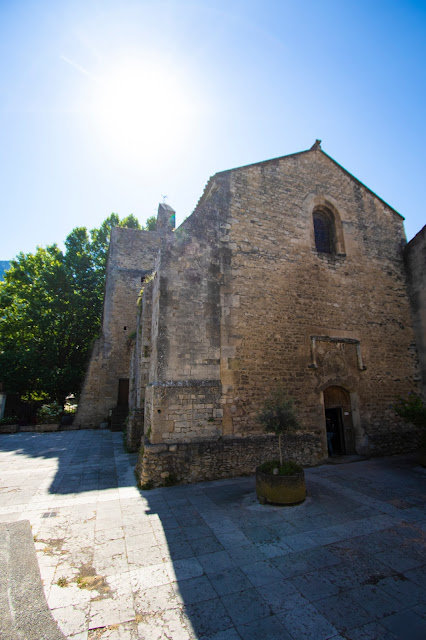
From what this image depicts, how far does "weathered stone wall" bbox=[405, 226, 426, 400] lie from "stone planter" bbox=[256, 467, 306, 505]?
26.1 ft

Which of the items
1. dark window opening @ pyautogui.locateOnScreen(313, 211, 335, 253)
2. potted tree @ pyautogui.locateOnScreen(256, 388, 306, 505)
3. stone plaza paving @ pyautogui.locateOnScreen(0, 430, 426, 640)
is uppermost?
A: dark window opening @ pyautogui.locateOnScreen(313, 211, 335, 253)

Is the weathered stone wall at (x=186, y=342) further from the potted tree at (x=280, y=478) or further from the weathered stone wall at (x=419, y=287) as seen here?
the weathered stone wall at (x=419, y=287)

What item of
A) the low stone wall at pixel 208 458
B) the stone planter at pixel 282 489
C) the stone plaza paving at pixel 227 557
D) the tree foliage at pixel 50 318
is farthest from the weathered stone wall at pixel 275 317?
the tree foliage at pixel 50 318

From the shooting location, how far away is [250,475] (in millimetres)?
7793

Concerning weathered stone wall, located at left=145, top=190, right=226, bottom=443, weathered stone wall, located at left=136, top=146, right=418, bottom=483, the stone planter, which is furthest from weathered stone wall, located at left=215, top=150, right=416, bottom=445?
the stone planter

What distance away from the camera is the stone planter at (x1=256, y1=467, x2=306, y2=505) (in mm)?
5895

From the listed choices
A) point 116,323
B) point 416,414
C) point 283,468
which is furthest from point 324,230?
point 116,323

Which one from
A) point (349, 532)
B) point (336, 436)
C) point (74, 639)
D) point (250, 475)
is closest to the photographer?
point (74, 639)

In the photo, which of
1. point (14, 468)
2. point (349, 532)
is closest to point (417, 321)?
point (349, 532)

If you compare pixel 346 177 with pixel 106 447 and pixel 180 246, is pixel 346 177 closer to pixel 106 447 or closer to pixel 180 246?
pixel 180 246

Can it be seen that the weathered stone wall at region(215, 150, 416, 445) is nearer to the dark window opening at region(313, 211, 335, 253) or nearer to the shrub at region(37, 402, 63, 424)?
the dark window opening at region(313, 211, 335, 253)

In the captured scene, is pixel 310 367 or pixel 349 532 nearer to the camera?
pixel 349 532

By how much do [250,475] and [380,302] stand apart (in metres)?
7.74

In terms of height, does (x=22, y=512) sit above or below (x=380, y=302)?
below
